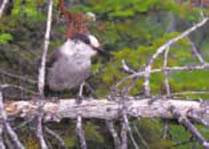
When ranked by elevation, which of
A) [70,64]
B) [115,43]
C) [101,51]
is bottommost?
[70,64]

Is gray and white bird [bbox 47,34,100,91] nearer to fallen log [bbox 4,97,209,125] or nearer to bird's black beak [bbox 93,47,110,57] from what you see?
bird's black beak [bbox 93,47,110,57]

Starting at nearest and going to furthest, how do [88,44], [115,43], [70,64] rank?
[88,44] < [70,64] < [115,43]

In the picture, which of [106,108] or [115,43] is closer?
[106,108]

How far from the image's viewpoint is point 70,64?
213 inches

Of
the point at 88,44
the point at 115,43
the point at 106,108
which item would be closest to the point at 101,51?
the point at 88,44

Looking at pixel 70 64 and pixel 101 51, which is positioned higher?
pixel 101 51

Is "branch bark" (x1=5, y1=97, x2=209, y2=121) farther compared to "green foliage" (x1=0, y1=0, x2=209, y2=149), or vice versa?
"green foliage" (x1=0, y1=0, x2=209, y2=149)

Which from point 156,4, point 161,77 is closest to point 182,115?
point 161,77

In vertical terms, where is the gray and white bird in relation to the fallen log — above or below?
above

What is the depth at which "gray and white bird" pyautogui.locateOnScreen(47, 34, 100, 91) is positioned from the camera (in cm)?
514

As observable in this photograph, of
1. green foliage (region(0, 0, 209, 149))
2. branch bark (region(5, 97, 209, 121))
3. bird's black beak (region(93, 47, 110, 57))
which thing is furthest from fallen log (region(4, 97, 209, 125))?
bird's black beak (region(93, 47, 110, 57))

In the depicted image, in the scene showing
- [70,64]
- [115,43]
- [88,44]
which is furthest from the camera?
[115,43]

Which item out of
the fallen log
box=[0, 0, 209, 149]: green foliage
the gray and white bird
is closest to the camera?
the fallen log

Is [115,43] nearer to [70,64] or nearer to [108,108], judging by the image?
[70,64]
